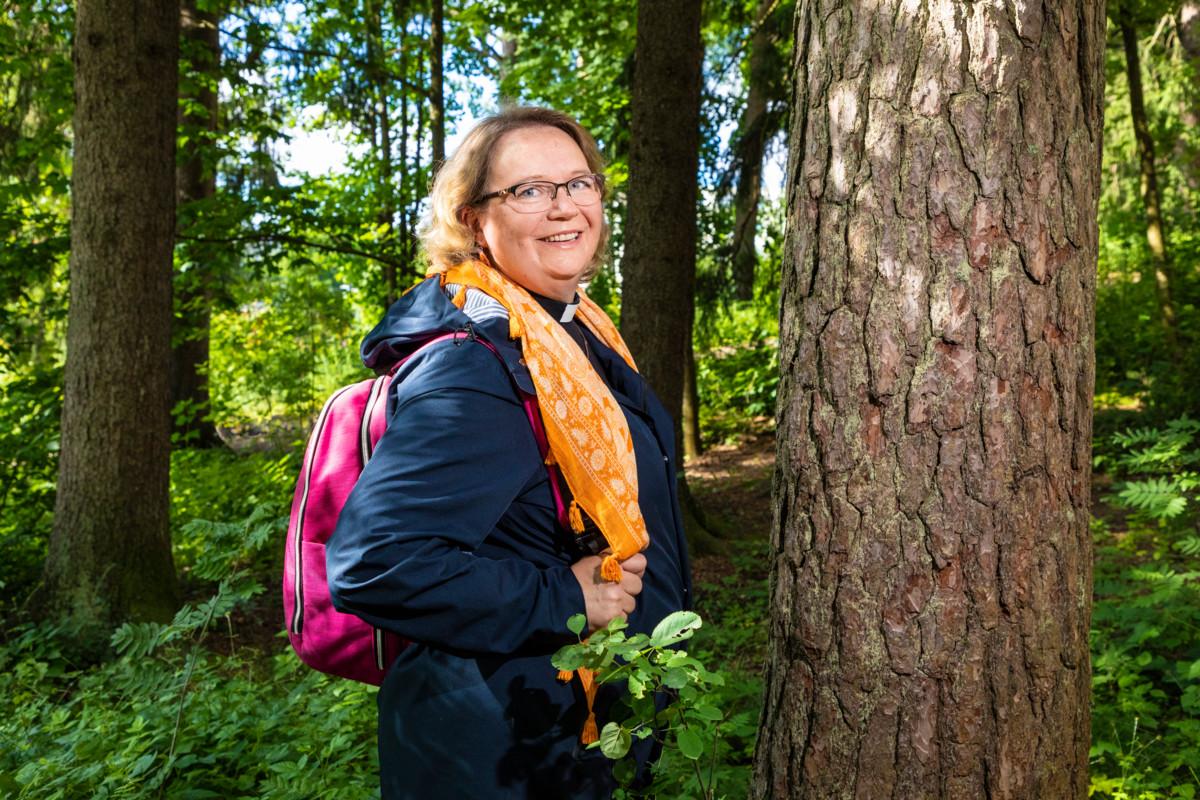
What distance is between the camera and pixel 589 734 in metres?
1.84

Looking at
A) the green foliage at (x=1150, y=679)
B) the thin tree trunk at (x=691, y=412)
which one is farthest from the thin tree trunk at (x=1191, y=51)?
the green foliage at (x=1150, y=679)

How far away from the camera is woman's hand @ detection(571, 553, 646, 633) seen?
1750mm

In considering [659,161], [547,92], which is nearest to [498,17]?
[547,92]

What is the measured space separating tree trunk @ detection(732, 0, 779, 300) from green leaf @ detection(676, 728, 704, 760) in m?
8.09

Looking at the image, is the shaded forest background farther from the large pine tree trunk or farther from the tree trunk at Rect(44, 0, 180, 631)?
the large pine tree trunk

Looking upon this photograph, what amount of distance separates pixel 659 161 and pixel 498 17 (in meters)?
4.97

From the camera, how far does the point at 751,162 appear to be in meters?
9.59

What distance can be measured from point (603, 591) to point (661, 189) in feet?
18.6

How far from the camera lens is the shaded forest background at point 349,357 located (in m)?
3.61

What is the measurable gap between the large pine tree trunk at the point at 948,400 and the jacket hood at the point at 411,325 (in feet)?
2.33

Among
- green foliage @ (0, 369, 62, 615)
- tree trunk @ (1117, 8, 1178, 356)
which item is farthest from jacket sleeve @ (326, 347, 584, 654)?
tree trunk @ (1117, 8, 1178, 356)

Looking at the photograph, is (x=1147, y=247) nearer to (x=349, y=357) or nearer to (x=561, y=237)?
(x=349, y=357)

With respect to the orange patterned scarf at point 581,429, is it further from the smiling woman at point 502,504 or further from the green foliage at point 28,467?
the green foliage at point 28,467

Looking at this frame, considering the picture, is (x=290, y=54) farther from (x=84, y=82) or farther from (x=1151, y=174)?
(x=1151, y=174)
